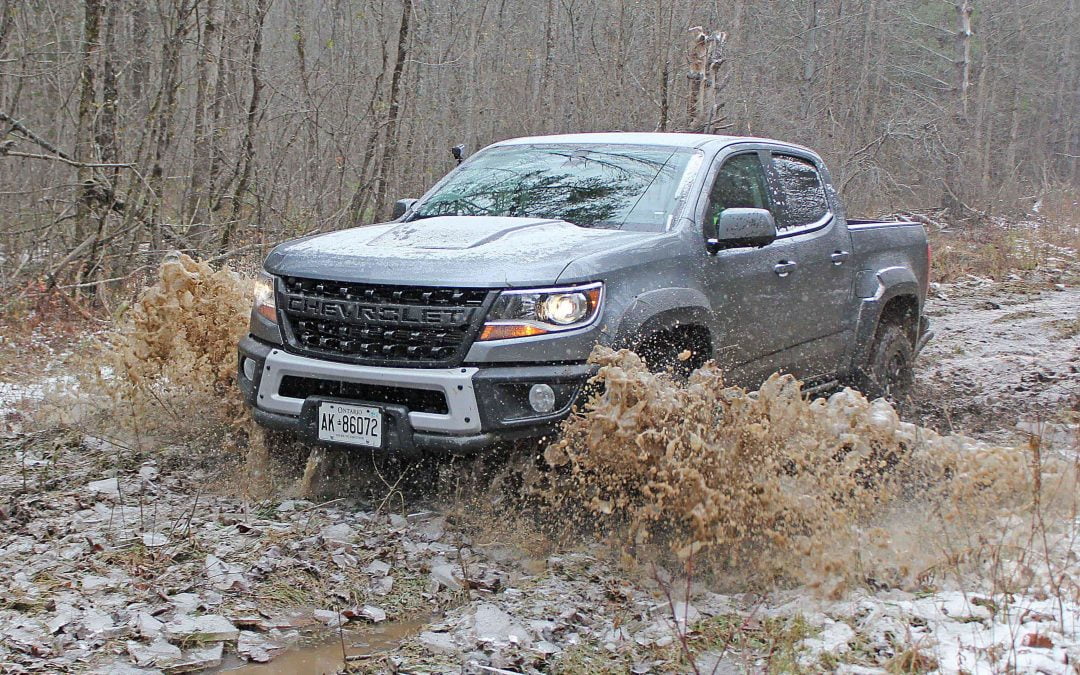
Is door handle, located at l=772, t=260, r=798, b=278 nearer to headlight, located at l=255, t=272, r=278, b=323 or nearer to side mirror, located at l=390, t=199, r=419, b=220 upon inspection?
side mirror, located at l=390, t=199, r=419, b=220

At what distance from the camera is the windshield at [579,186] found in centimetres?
539

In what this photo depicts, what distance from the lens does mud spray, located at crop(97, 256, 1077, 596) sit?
4.17 metres

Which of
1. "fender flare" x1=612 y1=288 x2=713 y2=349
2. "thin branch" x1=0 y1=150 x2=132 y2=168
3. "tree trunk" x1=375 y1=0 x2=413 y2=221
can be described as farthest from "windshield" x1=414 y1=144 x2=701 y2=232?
"tree trunk" x1=375 y1=0 x2=413 y2=221

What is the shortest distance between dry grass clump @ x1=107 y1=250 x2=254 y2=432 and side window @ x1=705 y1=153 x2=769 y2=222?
2904 mm

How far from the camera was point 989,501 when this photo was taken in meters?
4.68

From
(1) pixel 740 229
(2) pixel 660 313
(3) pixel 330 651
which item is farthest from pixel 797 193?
(3) pixel 330 651

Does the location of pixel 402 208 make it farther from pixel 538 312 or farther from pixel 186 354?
pixel 538 312

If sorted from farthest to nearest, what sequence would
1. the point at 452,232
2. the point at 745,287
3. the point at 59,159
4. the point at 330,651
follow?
the point at 59,159 < the point at 745,287 < the point at 452,232 < the point at 330,651

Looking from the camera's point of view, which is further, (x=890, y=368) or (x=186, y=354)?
(x=890, y=368)

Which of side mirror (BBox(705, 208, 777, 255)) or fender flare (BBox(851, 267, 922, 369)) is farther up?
side mirror (BBox(705, 208, 777, 255))

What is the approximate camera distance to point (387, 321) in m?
4.56

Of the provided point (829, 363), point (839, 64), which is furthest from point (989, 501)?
point (839, 64)

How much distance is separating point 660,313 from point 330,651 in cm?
211

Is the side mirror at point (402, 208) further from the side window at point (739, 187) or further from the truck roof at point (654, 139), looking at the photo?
the side window at point (739, 187)
